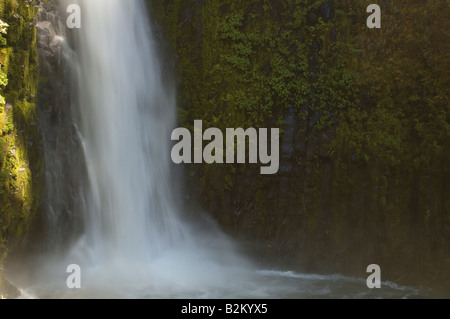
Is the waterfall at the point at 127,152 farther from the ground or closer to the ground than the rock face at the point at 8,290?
farther from the ground

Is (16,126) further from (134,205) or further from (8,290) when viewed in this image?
(134,205)

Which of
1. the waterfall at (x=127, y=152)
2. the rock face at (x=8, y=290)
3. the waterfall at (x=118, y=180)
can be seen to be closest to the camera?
the rock face at (x=8, y=290)

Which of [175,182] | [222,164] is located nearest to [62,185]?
[175,182]

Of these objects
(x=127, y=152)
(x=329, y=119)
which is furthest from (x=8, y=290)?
(x=329, y=119)

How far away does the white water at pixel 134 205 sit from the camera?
8484 mm

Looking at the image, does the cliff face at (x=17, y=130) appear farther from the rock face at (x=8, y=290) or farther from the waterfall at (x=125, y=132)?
the waterfall at (x=125, y=132)

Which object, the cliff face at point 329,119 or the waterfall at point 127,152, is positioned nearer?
the cliff face at point 329,119

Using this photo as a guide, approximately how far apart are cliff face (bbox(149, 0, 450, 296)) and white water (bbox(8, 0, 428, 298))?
59 cm

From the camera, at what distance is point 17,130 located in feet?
25.0

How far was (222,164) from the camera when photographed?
34.1ft

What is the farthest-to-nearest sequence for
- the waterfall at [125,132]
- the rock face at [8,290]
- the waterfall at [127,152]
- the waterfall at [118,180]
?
1. the waterfall at [125,132]
2. the waterfall at [127,152]
3. the waterfall at [118,180]
4. the rock face at [8,290]

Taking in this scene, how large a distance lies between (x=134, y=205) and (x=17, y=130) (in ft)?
10.3

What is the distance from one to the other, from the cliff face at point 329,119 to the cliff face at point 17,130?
11.9ft

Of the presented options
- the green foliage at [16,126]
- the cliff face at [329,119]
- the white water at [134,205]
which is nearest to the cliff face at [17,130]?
the green foliage at [16,126]
